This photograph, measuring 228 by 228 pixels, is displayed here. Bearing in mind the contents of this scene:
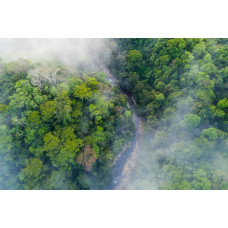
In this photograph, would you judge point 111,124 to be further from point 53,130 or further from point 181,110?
point 181,110

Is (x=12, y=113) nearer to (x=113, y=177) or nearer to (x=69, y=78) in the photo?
(x=69, y=78)

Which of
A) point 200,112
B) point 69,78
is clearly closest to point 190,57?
point 200,112

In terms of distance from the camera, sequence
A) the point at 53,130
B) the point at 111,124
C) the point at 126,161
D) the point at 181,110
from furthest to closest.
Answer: the point at 126,161
the point at 111,124
the point at 181,110
the point at 53,130

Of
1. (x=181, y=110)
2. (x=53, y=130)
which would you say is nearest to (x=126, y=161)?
(x=181, y=110)

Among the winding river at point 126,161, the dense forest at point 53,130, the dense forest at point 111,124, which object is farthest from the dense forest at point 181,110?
the dense forest at point 53,130

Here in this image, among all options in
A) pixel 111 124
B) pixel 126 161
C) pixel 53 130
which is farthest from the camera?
pixel 126 161

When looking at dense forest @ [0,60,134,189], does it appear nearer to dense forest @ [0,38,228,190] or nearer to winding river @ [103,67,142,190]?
dense forest @ [0,38,228,190]
